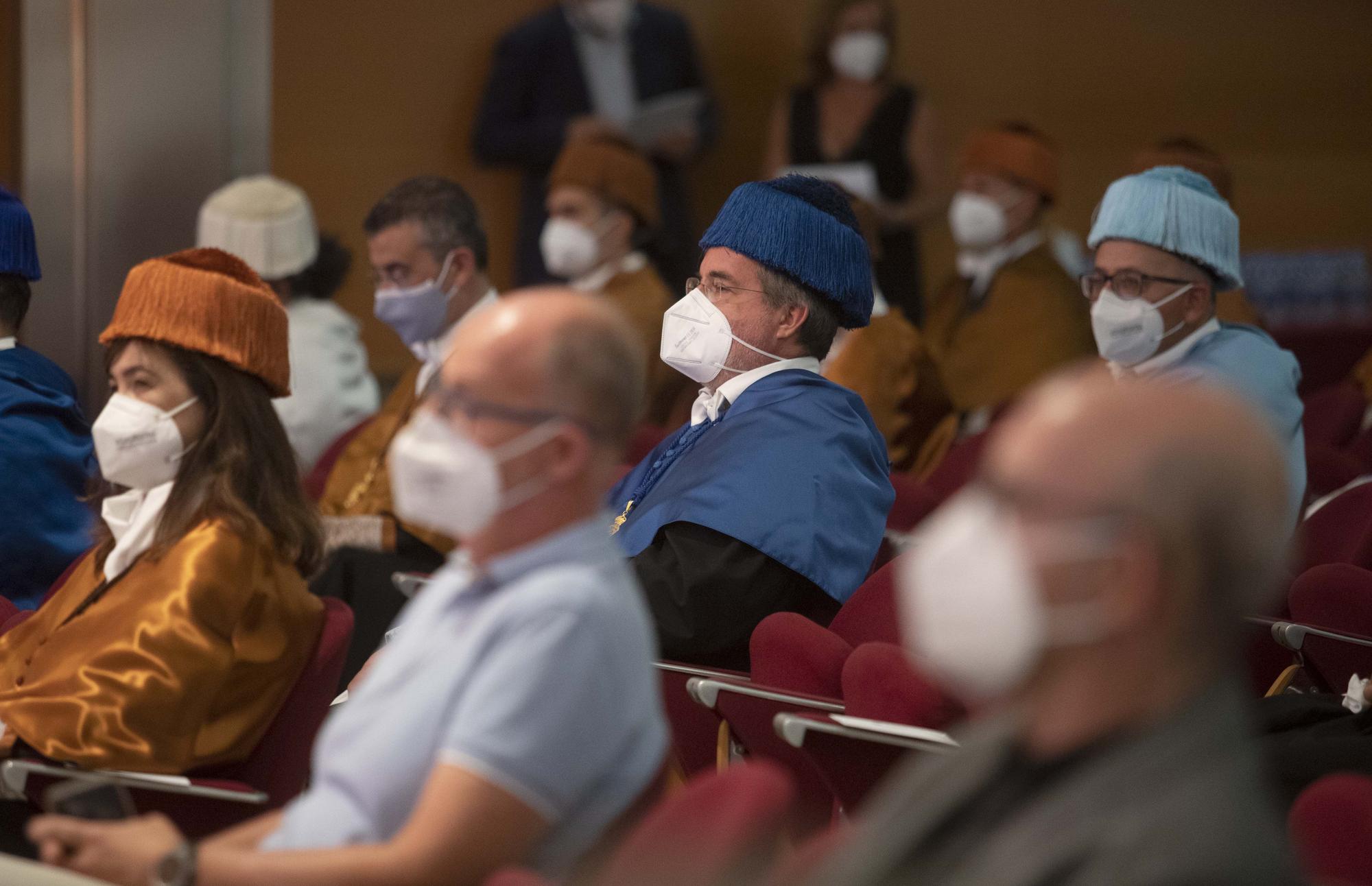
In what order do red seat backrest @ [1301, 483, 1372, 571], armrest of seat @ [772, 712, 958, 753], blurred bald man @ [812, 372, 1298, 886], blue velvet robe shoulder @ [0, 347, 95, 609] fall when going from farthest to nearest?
blue velvet robe shoulder @ [0, 347, 95, 609] → red seat backrest @ [1301, 483, 1372, 571] → armrest of seat @ [772, 712, 958, 753] → blurred bald man @ [812, 372, 1298, 886]

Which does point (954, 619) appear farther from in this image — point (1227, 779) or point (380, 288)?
point (380, 288)

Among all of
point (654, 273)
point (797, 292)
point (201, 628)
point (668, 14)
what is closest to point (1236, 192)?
point (668, 14)

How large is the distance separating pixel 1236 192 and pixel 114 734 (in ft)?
24.9

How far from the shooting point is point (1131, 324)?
13.5 ft

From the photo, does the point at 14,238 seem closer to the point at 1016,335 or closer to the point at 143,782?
the point at 143,782

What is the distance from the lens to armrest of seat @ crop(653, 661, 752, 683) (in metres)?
3.08

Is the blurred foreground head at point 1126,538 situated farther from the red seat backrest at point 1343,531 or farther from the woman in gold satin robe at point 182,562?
the red seat backrest at point 1343,531

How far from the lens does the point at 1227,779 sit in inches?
58.2

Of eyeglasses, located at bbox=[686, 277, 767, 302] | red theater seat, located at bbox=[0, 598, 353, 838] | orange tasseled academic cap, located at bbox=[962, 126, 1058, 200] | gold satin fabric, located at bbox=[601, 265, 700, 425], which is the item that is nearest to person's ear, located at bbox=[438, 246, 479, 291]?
gold satin fabric, located at bbox=[601, 265, 700, 425]

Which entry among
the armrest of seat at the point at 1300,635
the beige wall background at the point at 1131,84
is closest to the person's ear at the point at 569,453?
the armrest of seat at the point at 1300,635

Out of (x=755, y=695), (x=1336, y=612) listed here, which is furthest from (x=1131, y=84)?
(x=755, y=695)

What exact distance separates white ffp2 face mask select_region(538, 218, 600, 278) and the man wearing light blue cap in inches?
95.5

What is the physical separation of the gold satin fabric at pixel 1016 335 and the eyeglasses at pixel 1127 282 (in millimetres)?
1941

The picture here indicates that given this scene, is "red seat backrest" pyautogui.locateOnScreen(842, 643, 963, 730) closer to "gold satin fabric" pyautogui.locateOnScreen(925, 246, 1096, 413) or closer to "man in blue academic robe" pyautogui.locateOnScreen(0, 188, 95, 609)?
"man in blue academic robe" pyautogui.locateOnScreen(0, 188, 95, 609)
